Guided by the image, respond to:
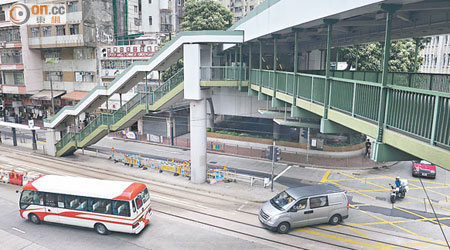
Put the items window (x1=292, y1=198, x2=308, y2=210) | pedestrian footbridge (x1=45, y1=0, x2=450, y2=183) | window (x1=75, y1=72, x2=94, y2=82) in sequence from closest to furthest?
pedestrian footbridge (x1=45, y1=0, x2=450, y2=183) → window (x1=292, y1=198, x2=308, y2=210) → window (x1=75, y1=72, x2=94, y2=82)

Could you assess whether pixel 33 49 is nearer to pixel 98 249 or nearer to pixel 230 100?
pixel 230 100

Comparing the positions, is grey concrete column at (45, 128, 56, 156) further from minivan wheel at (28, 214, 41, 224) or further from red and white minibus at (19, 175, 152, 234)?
minivan wheel at (28, 214, 41, 224)

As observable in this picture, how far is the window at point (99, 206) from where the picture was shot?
14297 millimetres


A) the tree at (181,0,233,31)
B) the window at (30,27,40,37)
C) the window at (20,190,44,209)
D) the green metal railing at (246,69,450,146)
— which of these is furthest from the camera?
the window at (30,27,40,37)

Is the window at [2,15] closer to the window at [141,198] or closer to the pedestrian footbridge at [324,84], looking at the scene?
the pedestrian footbridge at [324,84]

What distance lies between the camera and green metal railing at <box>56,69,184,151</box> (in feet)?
74.0

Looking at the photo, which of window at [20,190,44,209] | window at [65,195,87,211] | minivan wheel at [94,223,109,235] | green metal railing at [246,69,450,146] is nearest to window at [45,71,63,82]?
window at [20,190,44,209]

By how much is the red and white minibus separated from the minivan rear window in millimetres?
5838

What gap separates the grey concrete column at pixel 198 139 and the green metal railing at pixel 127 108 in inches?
90.1

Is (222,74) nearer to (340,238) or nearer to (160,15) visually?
(340,238)

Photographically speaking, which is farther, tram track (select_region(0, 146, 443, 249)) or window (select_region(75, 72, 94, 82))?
window (select_region(75, 72, 94, 82))

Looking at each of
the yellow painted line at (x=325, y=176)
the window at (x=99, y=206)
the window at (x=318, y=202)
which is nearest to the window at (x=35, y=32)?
the window at (x=99, y=206)

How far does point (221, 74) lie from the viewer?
21.3 meters

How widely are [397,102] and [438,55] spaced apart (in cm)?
4624
